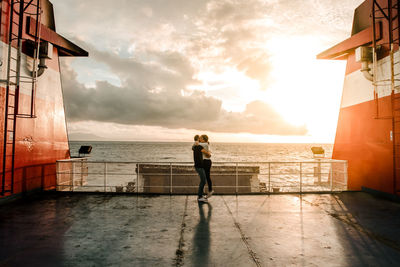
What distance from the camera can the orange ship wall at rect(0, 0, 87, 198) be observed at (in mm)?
6982

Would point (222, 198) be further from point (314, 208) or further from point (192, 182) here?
point (192, 182)

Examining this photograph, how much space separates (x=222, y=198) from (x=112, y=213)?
3.17 meters

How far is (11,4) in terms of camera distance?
672 cm

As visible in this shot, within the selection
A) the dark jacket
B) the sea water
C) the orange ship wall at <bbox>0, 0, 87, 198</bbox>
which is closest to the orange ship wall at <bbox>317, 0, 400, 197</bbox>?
the dark jacket

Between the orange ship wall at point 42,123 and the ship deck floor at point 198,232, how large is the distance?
120cm

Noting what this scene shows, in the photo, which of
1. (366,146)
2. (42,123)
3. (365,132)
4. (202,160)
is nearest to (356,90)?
(365,132)

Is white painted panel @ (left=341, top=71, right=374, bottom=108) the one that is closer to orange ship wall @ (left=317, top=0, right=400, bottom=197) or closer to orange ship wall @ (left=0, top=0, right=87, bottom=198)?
orange ship wall @ (left=317, top=0, right=400, bottom=197)

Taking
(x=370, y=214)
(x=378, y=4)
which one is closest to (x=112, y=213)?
(x=370, y=214)

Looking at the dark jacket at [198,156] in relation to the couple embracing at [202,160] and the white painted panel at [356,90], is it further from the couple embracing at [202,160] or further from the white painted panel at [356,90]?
the white painted panel at [356,90]

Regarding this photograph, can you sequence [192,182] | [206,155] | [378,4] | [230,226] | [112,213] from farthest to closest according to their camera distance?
[192,182], [378,4], [206,155], [112,213], [230,226]

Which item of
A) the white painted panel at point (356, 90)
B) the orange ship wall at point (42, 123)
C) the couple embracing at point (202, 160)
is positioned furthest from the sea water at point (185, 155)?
the couple embracing at point (202, 160)

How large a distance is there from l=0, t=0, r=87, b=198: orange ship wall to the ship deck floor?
3.93 ft

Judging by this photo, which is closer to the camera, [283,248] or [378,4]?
[283,248]

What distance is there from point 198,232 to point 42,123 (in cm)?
699
